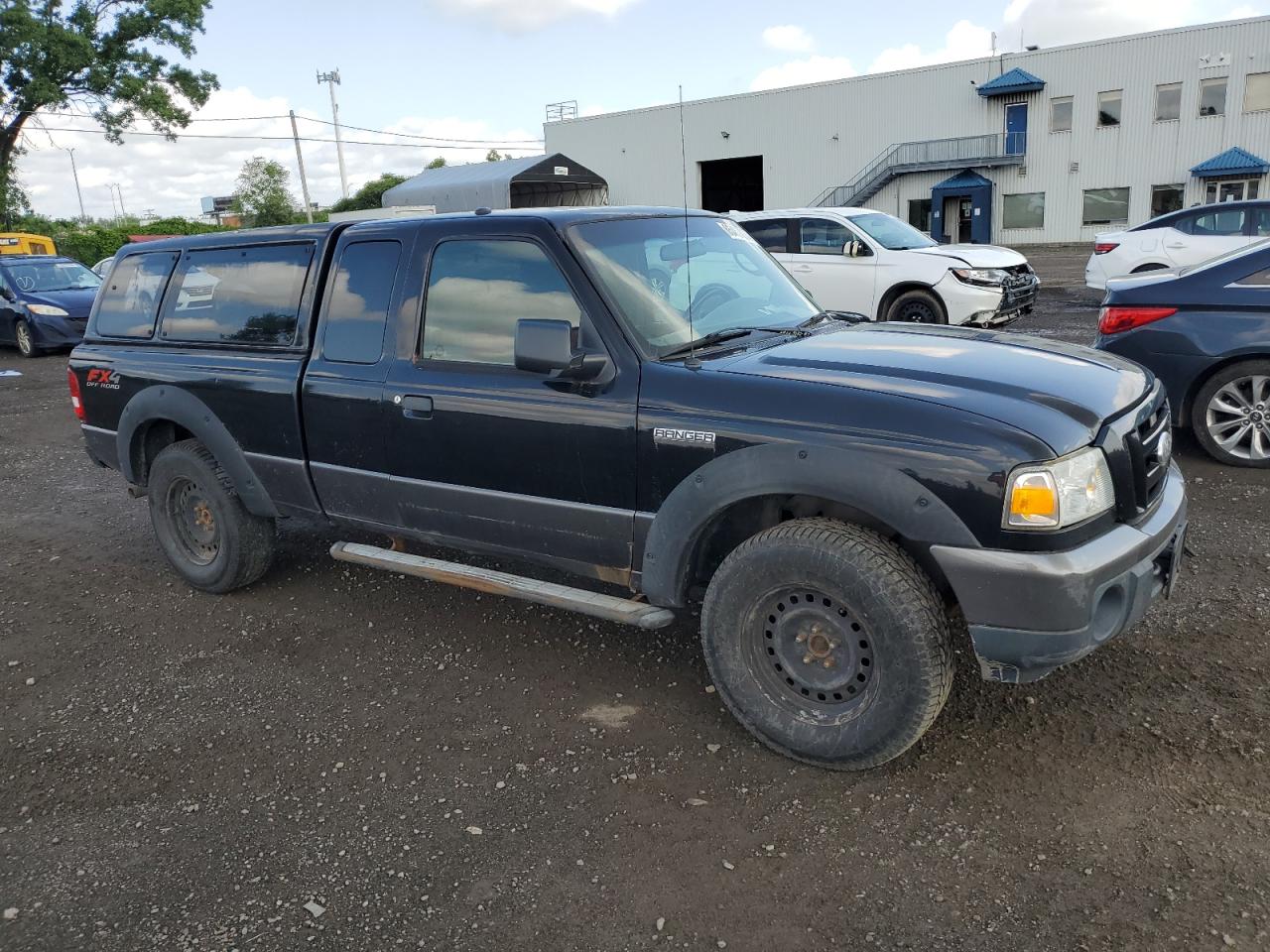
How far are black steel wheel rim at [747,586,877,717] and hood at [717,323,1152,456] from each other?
0.74 metres

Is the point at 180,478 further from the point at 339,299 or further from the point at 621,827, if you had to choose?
the point at 621,827

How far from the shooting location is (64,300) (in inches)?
615

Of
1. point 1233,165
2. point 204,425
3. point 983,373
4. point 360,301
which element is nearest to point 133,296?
point 204,425

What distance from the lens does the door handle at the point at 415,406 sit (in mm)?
3926

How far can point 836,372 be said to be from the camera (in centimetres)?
322

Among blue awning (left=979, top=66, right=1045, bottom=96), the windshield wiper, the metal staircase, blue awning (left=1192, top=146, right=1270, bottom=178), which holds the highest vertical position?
blue awning (left=979, top=66, right=1045, bottom=96)

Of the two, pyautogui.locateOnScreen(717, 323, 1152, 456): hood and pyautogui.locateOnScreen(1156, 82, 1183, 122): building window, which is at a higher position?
pyautogui.locateOnScreen(1156, 82, 1183, 122): building window

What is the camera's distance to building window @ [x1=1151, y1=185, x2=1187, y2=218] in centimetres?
3581

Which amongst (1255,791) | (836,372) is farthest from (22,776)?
(1255,791)

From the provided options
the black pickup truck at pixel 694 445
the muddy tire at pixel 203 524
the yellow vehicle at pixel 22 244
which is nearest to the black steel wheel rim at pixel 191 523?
the muddy tire at pixel 203 524

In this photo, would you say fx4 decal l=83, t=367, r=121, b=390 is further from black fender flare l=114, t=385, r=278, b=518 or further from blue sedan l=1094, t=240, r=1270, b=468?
blue sedan l=1094, t=240, r=1270, b=468

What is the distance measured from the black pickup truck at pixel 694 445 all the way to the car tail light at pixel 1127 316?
121 inches

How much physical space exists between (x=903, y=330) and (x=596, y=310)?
4.47ft

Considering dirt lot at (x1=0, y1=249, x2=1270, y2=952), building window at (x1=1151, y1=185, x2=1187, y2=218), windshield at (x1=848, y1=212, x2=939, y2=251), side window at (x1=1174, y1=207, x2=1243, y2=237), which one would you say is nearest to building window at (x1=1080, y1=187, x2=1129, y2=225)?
building window at (x1=1151, y1=185, x2=1187, y2=218)
